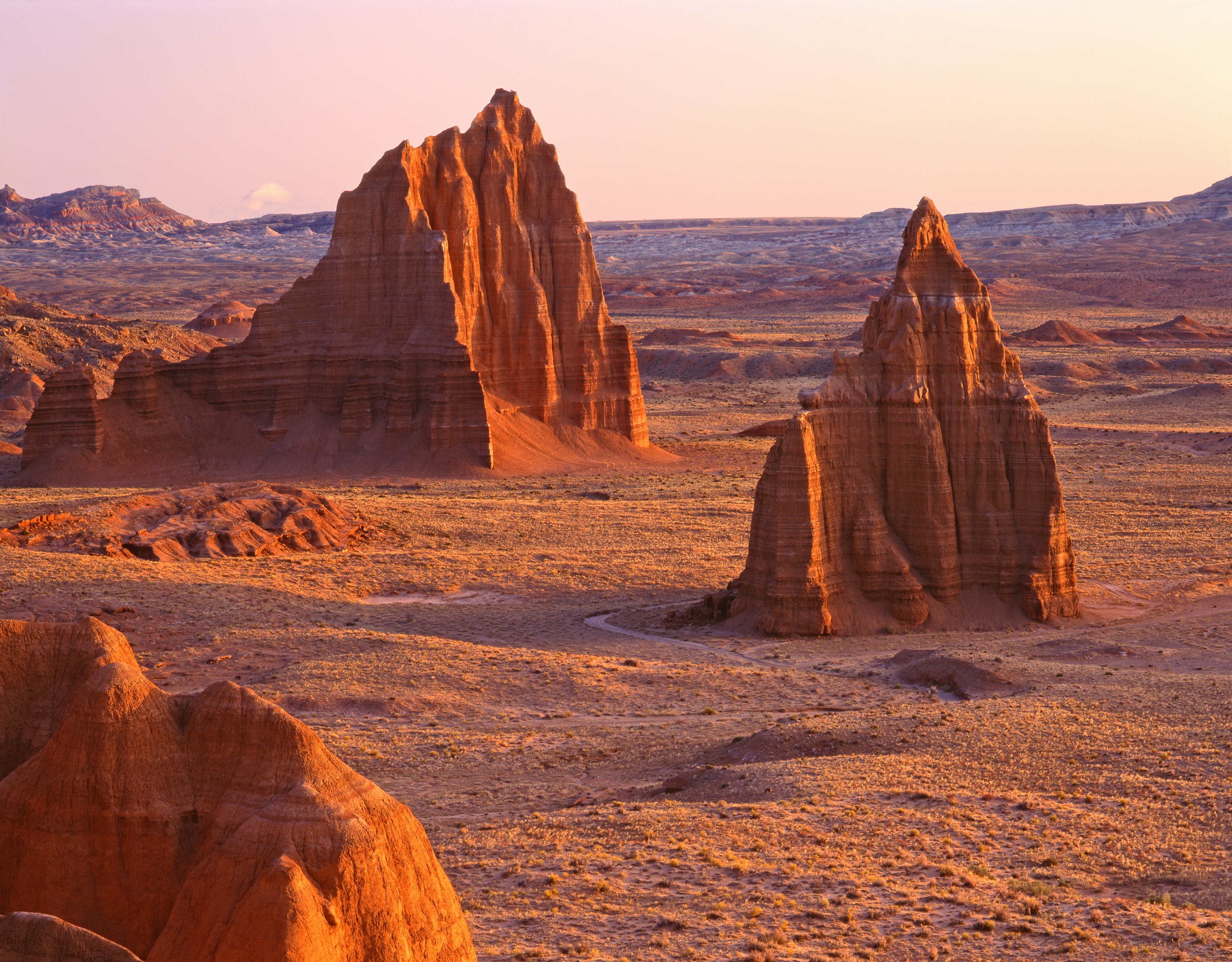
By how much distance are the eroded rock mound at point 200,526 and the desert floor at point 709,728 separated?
1.15 metres

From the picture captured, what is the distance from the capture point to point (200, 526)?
3519cm

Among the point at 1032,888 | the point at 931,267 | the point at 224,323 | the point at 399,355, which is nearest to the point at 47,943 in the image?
the point at 1032,888

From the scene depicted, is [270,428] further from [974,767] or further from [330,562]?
[974,767]

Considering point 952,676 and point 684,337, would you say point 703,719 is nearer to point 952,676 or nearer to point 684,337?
point 952,676

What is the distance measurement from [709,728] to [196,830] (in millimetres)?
12960

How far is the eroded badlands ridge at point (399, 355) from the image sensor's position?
163ft

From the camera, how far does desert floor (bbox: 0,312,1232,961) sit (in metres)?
13.2

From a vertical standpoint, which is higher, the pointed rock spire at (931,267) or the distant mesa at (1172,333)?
the pointed rock spire at (931,267)

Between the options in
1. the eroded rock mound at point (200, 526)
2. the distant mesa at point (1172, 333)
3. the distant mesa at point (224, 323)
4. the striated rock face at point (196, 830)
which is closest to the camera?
the striated rock face at point (196, 830)

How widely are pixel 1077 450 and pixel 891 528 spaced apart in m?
36.9

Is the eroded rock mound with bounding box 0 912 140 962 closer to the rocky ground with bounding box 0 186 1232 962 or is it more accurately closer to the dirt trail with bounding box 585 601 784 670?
the rocky ground with bounding box 0 186 1232 962

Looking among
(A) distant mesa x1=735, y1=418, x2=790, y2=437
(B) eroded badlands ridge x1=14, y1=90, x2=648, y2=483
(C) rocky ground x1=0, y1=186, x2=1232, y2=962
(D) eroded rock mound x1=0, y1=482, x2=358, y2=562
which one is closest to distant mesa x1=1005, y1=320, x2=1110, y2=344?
(A) distant mesa x1=735, y1=418, x2=790, y2=437

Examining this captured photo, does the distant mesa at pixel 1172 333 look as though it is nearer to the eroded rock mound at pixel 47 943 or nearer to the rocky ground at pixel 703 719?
the rocky ground at pixel 703 719

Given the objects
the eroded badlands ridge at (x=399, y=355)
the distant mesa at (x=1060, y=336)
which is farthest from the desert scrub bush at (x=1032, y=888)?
the distant mesa at (x=1060, y=336)
